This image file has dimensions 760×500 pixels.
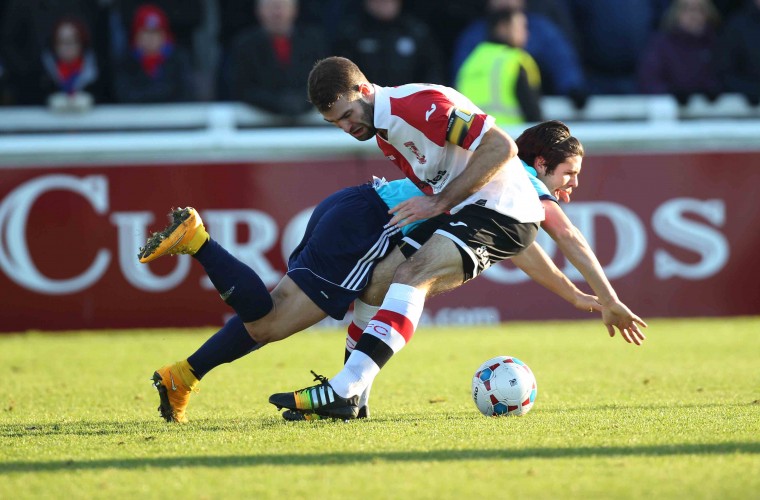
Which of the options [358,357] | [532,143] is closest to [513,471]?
[358,357]

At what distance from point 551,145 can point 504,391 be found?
1.30 metres

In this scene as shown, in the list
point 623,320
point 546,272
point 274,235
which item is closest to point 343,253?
point 546,272

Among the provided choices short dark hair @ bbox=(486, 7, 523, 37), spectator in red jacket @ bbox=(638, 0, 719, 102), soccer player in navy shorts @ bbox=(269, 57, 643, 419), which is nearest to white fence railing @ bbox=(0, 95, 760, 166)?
spectator in red jacket @ bbox=(638, 0, 719, 102)

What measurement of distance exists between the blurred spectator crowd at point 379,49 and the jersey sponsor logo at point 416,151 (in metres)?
5.19

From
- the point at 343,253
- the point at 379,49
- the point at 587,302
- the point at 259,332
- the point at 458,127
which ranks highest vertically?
the point at 379,49

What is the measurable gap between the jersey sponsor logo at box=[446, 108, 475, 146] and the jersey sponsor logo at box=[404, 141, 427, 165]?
194 millimetres

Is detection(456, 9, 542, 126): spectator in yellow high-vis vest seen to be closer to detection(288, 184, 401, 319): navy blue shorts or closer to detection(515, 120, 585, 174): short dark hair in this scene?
detection(515, 120, 585, 174): short dark hair

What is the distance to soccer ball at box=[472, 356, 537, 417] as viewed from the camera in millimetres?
5793

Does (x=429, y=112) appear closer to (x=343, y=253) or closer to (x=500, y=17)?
(x=343, y=253)

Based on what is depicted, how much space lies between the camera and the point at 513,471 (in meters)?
4.28

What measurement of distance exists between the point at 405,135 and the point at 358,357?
1.00 meters

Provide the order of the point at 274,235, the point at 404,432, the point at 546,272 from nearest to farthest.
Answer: the point at 404,432, the point at 546,272, the point at 274,235

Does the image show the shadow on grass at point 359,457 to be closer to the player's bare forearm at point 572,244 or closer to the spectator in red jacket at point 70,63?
the player's bare forearm at point 572,244

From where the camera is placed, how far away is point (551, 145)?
6258 mm
